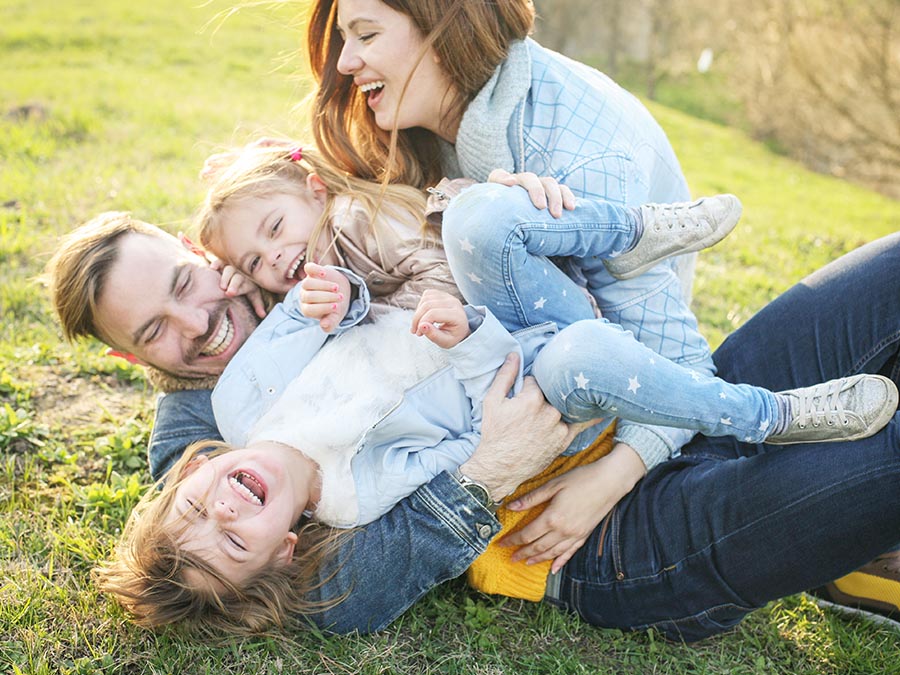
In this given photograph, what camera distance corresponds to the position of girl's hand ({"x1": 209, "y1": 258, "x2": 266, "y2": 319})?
9.54ft

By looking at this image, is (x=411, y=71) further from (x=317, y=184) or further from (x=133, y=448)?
(x=133, y=448)

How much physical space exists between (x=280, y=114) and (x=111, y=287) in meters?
7.96

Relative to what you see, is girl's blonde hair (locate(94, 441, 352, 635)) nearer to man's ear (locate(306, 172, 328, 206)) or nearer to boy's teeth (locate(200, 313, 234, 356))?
boy's teeth (locate(200, 313, 234, 356))

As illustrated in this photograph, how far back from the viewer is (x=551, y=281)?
2.54 metres

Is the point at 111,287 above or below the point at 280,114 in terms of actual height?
above

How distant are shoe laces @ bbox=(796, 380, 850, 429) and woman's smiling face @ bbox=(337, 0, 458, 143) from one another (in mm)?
1494

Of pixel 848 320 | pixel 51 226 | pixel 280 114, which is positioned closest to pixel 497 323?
pixel 848 320

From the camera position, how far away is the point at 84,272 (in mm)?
2768

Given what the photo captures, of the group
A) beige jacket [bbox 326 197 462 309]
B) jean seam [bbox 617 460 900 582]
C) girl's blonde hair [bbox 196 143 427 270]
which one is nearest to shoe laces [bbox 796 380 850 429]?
jean seam [bbox 617 460 900 582]

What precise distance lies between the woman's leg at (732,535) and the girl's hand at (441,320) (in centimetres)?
78

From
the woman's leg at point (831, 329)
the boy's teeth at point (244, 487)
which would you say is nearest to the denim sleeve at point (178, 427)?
the boy's teeth at point (244, 487)

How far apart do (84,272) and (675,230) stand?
195cm

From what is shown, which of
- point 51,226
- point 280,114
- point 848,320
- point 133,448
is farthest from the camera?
point 280,114

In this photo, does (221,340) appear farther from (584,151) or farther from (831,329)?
(831,329)
